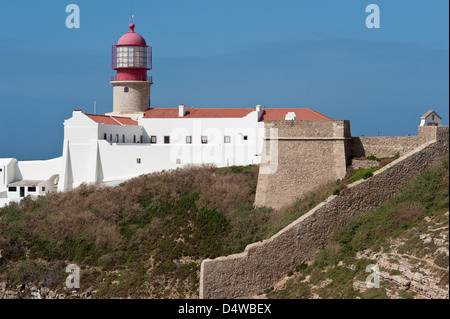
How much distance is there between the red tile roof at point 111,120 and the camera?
126 feet

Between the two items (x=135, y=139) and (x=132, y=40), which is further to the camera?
(x=132, y=40)

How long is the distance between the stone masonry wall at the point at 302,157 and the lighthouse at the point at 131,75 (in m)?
13.4

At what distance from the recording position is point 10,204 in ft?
122

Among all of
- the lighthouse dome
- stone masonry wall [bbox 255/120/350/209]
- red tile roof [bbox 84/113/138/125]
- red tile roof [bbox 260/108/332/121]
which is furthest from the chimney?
stone masonry wall [bbox 255/120/350/209]

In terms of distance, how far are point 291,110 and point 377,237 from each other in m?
16.2

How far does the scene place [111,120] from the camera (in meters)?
39.7

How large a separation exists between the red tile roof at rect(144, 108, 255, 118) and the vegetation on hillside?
14.8m

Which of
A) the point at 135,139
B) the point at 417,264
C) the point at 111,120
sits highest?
the point at 111,120

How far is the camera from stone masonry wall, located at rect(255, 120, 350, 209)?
2912cm

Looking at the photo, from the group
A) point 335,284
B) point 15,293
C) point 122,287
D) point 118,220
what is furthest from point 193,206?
point 335,284

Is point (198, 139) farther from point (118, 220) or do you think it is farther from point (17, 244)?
point (17, 244)

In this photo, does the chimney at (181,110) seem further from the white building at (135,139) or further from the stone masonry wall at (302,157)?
the stone masonry wall at (302,157)

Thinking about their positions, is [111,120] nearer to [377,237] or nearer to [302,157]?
[302,157]

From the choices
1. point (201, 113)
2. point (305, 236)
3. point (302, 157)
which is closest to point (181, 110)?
point (201, 113)
